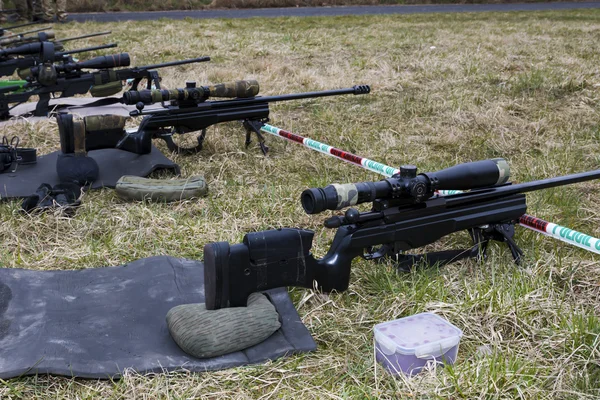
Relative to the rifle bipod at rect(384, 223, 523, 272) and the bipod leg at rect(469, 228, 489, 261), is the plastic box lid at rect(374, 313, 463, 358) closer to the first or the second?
the rifle bipod at rect(384, 223, 523, 272)

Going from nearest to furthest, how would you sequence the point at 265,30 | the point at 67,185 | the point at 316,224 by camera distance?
the point at 316,224 < the point at 67,185 < the point at 265,30

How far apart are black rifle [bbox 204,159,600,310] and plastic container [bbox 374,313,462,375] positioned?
48 centimetres

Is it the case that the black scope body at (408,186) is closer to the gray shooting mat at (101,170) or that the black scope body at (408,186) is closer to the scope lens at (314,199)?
the scope lens at (314,199)

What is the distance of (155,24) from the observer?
1858 cm

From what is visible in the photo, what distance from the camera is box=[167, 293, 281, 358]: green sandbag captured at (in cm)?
307

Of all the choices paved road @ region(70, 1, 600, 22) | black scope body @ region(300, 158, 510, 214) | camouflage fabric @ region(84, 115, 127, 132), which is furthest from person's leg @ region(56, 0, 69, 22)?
black scope body @ region(300, 158, 510, 214)

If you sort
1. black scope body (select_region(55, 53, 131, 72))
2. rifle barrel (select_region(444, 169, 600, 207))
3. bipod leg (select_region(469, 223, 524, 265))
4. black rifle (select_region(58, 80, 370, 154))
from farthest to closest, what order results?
black scope body (select_region(55, 53, 131, 72))
black rifle (select_region(58, 80, 370, 154))
bipod leg (select_region(469, 223, 524, 265))
rifle barrel (select_region(444, 169, 600, 207))

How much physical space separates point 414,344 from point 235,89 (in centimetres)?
388

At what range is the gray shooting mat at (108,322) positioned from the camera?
3004 mm

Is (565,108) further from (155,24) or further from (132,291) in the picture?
(155,24)

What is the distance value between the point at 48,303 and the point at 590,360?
113 inches

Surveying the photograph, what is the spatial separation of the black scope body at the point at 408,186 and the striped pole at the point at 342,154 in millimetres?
1217

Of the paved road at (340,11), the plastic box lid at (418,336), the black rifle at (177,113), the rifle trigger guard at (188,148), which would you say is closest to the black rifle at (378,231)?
the plastic box lid at (418,336)

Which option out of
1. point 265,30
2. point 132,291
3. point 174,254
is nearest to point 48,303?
point 132,291
